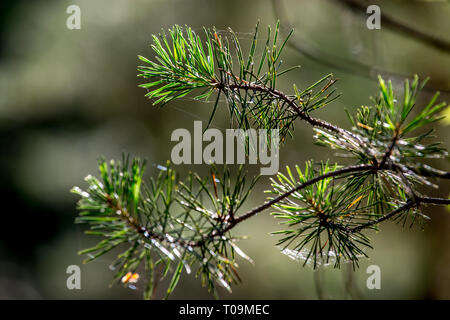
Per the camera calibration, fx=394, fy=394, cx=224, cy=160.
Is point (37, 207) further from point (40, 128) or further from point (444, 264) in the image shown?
point (444, 264)

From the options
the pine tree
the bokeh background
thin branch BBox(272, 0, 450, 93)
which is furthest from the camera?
the bokeh background

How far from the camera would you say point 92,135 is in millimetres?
2705

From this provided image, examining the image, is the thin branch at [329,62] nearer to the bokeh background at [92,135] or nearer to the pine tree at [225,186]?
the pine tree at [225,186]

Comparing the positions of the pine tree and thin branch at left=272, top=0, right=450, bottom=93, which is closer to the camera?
the pine tree

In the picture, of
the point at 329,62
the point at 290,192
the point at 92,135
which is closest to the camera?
the point at 290,192

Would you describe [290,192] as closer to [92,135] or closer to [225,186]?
[225,186]

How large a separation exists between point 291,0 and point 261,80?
6.40 feet

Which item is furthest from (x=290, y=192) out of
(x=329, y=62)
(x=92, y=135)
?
(x=92, y=135)

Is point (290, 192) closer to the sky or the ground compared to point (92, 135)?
closer to the ground

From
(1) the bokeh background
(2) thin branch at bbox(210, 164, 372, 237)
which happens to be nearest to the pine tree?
(2) thin branch at bbox(210, 164, 372, 237)

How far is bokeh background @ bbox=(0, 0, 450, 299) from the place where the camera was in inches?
98.7

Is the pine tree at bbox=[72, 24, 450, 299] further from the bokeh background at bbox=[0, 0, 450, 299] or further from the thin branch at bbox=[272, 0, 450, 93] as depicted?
the bokeh background at bbox=[0, 0, 450, 299]

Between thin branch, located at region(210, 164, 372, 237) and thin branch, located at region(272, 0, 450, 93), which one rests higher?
thin branch, located at region(272, 0, 450, 93)

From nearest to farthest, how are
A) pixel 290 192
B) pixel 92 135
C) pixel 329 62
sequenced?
pixel 290 192, pixel 329 62, pixel 92 135
